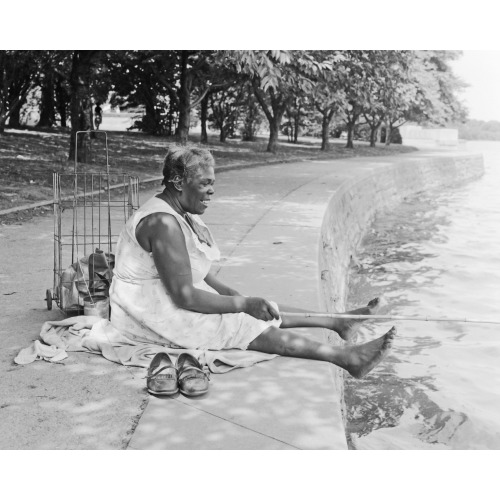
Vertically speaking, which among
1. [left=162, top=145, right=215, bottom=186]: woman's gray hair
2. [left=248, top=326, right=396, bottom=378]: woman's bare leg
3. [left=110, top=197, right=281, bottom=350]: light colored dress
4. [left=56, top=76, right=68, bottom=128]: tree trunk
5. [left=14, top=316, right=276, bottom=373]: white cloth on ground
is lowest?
[left=14, top=316, right=276, bottom=373]: white cloth on ground

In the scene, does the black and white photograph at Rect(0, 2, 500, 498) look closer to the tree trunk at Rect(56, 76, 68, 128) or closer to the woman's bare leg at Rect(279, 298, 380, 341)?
the woman's bare leg at Rect(279, 298, 380, 341)

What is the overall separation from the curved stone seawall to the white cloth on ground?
0.74m

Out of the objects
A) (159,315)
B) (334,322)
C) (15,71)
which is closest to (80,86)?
(15,71)

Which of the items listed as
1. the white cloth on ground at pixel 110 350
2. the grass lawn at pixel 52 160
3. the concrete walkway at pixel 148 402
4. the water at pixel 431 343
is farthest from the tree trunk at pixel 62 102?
the white cloth on ground at pixel 110 350

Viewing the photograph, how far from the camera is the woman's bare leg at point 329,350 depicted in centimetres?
427

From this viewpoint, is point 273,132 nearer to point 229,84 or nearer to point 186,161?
point 229,84

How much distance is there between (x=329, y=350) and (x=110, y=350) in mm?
1342

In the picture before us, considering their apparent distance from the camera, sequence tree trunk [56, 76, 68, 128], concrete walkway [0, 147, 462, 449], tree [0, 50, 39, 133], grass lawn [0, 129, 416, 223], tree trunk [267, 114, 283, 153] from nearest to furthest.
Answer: concrete walkway [0, 147, 462, 449]
grass lawn [0, 129, 416, 223]
tree [0, 50, 39, 133]
tree trunk [267, 114, 283, 153]
tree trunk [56, 76, 68, 128]

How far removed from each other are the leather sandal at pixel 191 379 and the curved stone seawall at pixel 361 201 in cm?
105

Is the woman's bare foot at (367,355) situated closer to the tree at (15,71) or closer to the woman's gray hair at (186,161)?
the woman's gray hair at (186,161)

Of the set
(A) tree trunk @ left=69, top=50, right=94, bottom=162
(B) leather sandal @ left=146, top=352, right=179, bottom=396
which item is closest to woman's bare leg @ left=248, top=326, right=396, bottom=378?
(B) leather sandal @ left=146, top=352, right=179, bottom=396

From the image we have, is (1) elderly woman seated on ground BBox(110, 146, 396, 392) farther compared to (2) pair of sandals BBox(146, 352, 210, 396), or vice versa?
(1) elderly woman seated on ground BBox(110, 146, 396, 392)

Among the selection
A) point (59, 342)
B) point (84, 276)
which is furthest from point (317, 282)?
point (59, 342)

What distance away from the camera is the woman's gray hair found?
4.40 meters
